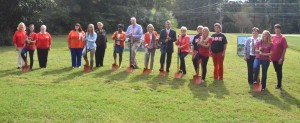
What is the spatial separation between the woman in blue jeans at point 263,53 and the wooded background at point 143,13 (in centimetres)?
1937

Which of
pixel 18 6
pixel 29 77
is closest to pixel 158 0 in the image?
pixel 18 6

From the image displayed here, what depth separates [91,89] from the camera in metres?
9.55

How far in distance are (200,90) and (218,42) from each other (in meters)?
1.95

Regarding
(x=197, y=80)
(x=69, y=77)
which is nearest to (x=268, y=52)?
(x=197, y=80)

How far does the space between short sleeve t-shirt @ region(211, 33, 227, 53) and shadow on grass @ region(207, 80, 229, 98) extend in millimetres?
1012

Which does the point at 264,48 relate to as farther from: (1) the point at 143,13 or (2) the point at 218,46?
(1) the point at 143,13

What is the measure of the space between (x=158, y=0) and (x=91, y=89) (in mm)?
40256

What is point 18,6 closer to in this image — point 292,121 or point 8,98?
point 8,98

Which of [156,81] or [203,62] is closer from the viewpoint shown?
[156,81]

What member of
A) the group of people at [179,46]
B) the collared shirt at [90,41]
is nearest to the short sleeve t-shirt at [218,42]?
the group of people at [179,46]

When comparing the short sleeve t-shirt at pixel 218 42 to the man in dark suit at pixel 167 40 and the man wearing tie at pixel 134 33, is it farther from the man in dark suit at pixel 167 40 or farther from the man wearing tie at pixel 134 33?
the man wearing tie at pixel 134 33

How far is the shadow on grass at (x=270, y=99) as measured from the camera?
27.7ft

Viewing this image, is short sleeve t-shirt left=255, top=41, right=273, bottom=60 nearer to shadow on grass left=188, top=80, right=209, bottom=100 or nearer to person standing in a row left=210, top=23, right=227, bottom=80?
person standing in a row left=210, top=23, right=227, bottom=80

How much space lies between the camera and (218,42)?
36.4 feet
